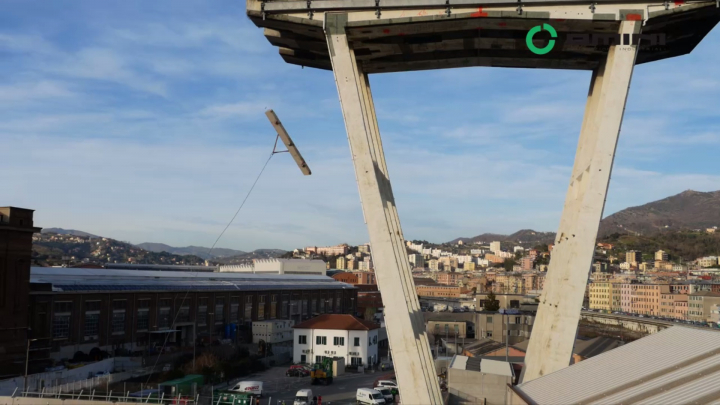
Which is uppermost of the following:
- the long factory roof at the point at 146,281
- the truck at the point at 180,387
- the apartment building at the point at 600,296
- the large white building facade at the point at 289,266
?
the large white building facade at the point at 289,266

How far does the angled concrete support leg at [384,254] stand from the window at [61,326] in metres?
39.5

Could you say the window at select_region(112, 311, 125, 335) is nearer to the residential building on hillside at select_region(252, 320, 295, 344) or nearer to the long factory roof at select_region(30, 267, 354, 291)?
the long factory roof at select_region(30, 267, 354, 291)

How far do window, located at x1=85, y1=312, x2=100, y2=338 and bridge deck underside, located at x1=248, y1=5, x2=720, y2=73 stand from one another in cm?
3837

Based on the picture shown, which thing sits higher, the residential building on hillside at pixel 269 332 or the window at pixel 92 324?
the window at pixel 92 324

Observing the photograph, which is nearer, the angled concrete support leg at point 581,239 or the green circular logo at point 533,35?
the angled concrete support leg at point 581,239

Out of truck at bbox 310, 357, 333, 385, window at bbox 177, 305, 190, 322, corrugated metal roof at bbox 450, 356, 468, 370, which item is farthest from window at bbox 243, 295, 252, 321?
corrugated metal roof at bbox 450, 356, 468, 370

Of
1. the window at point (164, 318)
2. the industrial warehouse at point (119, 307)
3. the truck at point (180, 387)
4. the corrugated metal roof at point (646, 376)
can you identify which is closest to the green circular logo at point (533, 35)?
the corrugated metal roof at point (646, 376)

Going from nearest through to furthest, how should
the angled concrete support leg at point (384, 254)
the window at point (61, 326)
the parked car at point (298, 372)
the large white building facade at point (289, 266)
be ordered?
the angled concrete support leg at point (384, 254) < the window at point (61, 326) < the parked car at point (298, 372) < the large white building facade at point (289, 266)

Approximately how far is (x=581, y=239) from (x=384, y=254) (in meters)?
5.00

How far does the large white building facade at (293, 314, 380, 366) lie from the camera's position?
59344mm

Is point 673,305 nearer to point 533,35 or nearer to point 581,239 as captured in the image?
point 533,35

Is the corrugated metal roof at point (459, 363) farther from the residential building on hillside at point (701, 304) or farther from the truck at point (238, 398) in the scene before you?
the residential building on hillside at point (701, 304)

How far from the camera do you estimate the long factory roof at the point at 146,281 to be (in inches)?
2130

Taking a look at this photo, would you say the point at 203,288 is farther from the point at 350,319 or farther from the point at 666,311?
the point at 666,311
